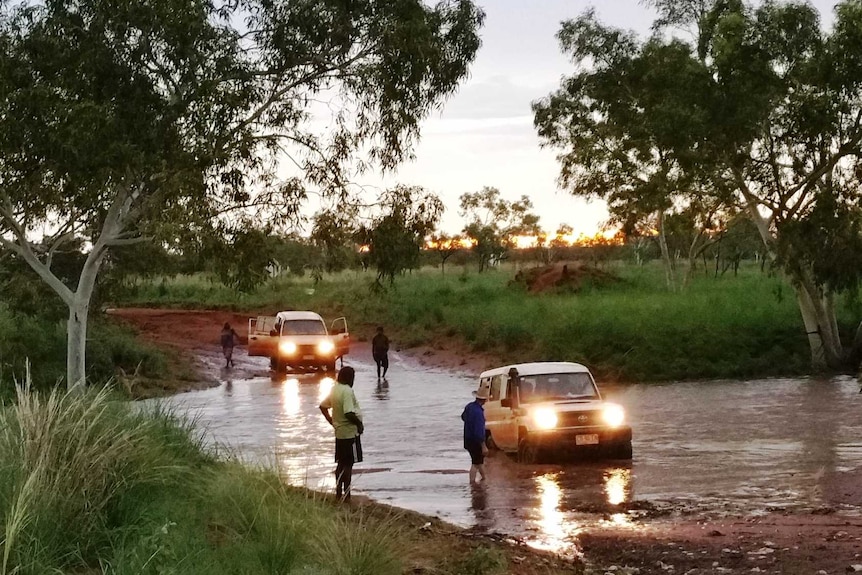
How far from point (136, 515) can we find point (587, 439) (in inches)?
363

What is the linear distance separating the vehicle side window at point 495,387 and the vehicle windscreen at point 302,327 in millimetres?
19340

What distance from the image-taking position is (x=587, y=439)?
15977 millimetres

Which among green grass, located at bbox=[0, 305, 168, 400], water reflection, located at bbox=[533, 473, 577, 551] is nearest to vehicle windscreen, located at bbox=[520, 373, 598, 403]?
water reflection, located at bbox=[533, 473, 577, 551]

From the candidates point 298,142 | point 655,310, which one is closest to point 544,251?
point 655,310

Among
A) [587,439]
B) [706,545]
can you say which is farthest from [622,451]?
[706,545]

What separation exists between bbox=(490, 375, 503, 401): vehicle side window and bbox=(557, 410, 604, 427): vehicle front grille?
6.94 feet

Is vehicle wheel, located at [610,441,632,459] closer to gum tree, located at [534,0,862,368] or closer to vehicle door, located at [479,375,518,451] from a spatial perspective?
vehicle door, located at [479,375,518,451]

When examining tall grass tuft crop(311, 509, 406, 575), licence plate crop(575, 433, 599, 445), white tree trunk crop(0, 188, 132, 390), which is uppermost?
white tree trunk crop(0, 188, 132, 390)

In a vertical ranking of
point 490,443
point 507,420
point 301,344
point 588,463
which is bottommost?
point 588,463

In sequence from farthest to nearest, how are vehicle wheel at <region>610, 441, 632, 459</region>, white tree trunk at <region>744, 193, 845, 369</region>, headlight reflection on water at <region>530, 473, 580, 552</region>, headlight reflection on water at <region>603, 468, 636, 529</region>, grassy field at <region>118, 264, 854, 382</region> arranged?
grassy field at <region>118, 264, 854, 382</region>
white tree trunk at <region>744, 193, 845, 369</region>
vehicle wheel at <region>610, 441, 632, 459</region>
headlight reflection on water at <region>603, 468, 636, 529</region>
headlight reflection on water at <region>530, 473, 580, 552</region>

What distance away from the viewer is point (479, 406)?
1509 centimetres

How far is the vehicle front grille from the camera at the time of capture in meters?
16.0

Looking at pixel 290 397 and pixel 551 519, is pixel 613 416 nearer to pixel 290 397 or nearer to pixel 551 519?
pixel 551 519

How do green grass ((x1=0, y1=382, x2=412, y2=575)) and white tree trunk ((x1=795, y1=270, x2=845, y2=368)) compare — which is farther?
white tree trunk ((x1=795, y1=270, x2=845, y2=368))
